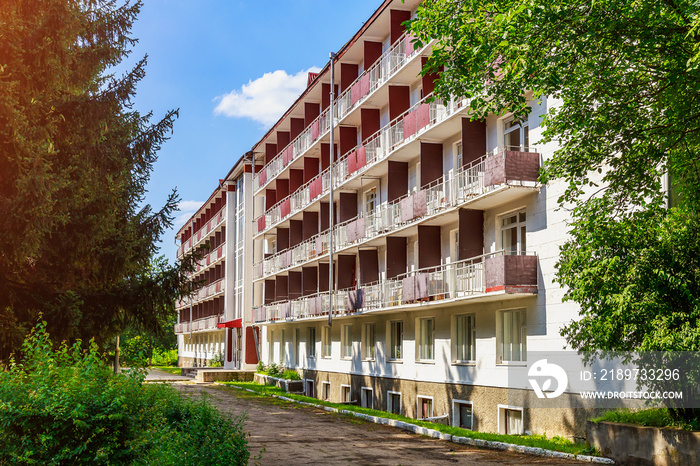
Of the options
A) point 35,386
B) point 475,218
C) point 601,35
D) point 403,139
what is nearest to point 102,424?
point 35,386

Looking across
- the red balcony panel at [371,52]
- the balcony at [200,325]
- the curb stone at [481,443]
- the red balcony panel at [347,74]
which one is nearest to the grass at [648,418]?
the curb stone at [481,443]

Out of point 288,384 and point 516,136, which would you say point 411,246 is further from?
point 288,384

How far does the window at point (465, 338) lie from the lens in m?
23.3

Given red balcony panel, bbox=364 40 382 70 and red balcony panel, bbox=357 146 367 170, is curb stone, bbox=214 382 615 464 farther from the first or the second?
red balcony panel, bbox=364 40 382 70

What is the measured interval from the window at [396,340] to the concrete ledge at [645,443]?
14.1 metres

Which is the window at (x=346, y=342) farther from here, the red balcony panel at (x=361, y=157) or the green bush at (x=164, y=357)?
the green bush at (x=164, y=357)

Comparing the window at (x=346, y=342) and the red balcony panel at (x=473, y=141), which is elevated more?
the red balcony panel at (x=473, y=141)

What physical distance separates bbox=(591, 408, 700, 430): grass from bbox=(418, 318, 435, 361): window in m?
10.8

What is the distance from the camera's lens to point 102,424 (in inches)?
349

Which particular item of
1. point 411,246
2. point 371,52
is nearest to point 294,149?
point 371,52

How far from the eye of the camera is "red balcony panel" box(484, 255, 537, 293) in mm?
19609

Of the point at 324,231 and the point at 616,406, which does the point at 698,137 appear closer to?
the point at 616,406

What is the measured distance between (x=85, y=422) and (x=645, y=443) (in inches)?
381

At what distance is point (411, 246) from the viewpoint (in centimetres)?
2875
